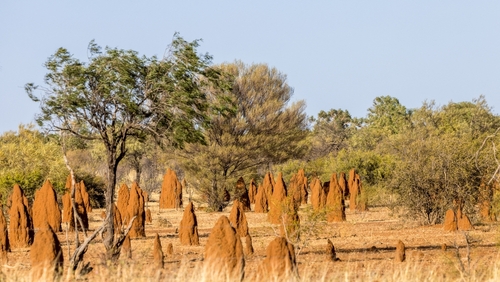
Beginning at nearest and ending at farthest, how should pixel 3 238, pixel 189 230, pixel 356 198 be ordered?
1. pixel 3 238
2. pixel 189 230
3. pixel 356 198

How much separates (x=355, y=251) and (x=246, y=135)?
894 inches

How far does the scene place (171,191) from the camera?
40.4 meters

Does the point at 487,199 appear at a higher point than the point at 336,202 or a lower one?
lower

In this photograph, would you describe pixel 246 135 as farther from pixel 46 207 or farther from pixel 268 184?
pixel 46 207

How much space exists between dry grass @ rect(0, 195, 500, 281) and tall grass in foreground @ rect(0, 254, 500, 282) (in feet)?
0.09

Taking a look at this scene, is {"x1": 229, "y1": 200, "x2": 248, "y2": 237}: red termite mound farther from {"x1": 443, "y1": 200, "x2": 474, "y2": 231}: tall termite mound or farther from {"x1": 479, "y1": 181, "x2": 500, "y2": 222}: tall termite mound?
{"x1": 479, "y1": 181, "x2": 500, "y2": 222}: tall termite mound

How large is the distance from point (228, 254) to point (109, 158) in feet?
23.7

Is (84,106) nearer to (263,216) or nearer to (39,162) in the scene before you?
(263,216)

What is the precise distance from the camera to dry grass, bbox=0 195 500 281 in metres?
13.4

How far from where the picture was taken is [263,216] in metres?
34.5

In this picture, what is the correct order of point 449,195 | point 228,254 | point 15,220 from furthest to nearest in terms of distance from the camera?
point 449,195, point 15,220, point 228,254

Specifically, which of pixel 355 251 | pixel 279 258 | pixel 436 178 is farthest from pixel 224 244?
pixel 436 178

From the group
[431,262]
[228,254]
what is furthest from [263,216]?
[228,254]

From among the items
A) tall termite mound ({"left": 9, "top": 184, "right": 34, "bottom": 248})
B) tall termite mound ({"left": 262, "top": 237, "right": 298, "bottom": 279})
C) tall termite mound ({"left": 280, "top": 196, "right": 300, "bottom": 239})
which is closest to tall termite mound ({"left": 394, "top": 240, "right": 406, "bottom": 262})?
tall termite mound ({"left": 280, "top": 196, "right": 300, "bottom": 239})
